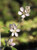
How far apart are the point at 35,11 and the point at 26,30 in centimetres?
43

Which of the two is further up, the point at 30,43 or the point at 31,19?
the point at 31,19

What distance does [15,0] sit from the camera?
2.38m

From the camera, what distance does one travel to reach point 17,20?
2.03 meters

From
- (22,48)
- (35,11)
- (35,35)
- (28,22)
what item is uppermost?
(35,11)

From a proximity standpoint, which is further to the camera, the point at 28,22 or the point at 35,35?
the point at 28,22

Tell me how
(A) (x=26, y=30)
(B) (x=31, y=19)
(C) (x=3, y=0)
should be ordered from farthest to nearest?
(C) (x=3, y=0) → (B) (x=31, y=19) → (A) (x=26, y=30)

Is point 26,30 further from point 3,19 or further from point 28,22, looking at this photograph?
point 3,19

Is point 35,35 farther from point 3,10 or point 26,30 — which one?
point 3,10

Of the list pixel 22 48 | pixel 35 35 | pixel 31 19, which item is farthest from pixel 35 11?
pixel 22 48

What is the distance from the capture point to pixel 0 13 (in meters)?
2.22

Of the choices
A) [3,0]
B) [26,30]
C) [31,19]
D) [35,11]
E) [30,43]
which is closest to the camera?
[30,43]

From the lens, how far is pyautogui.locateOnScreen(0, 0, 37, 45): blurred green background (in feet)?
5.81

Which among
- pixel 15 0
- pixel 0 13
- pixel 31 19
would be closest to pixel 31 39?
pixel 31 19

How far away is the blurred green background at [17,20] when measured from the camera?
177 cm
